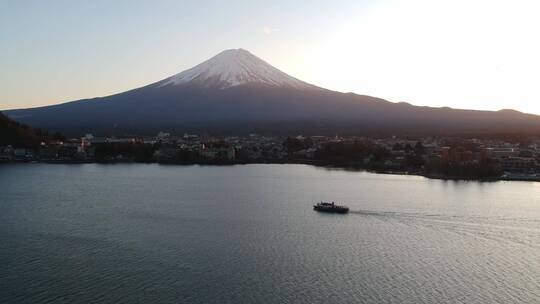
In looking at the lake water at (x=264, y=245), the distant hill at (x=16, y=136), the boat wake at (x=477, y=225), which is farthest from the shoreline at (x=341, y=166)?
the boat wake at (x=477, y=225)

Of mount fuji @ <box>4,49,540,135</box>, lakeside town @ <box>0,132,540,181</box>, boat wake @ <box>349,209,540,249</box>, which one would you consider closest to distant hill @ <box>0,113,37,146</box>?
lakeside town @ <box>0,132,540,181</box>

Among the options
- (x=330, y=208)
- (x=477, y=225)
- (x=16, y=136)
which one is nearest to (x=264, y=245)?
(x=330, y=208)

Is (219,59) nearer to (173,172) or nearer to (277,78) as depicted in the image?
(277,78)

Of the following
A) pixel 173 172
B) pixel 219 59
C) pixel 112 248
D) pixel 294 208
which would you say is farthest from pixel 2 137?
pixel 219 59

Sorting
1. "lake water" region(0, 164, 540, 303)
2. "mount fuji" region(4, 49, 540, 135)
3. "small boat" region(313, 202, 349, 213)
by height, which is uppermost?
"mount fuji" region(4, 49, 540, 135)

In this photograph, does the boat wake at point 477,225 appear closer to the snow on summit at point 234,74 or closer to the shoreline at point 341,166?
the shoreline at point 341,166

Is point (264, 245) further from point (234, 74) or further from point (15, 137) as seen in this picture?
point (234, 74)

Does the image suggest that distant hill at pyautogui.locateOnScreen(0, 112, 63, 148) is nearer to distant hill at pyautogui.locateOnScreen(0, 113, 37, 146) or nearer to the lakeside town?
distant hill at pyautogui.locateOnScreen(0, 113, 37, 146)

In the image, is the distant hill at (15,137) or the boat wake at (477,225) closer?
the boat wake at (477,225)
